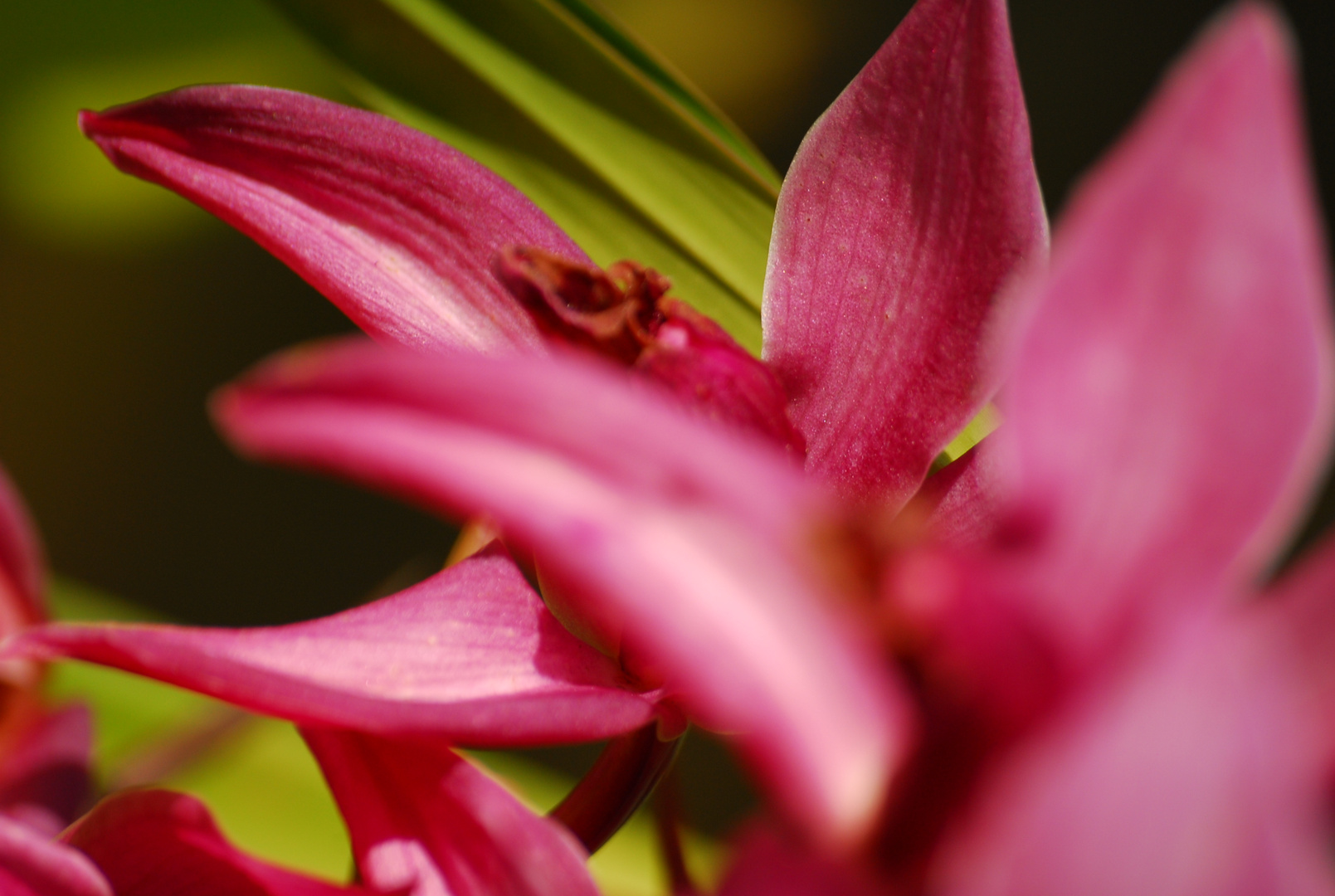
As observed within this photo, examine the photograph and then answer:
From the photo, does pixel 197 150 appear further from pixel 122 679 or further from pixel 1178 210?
pixel 122 679

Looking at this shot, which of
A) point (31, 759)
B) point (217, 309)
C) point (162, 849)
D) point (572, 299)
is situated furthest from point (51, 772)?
point (217, 309)

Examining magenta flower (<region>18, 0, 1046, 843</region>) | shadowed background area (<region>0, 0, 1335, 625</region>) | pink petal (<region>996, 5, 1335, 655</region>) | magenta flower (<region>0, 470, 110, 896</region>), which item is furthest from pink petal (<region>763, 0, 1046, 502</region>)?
shadowed background area (<region>0, 0, 1335, 625</region>)

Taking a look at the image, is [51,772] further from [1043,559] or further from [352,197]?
[1043,559]

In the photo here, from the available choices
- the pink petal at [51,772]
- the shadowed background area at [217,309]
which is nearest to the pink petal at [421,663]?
the pink petal at [51,772]

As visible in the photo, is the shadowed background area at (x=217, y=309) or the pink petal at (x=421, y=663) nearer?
the pink petal at (x=421, y=663)

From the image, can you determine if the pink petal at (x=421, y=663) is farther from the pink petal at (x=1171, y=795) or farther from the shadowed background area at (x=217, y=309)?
the shadowed background area at (x=217, y=309)

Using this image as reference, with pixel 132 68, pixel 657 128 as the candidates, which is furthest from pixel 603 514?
pixel 132 68
